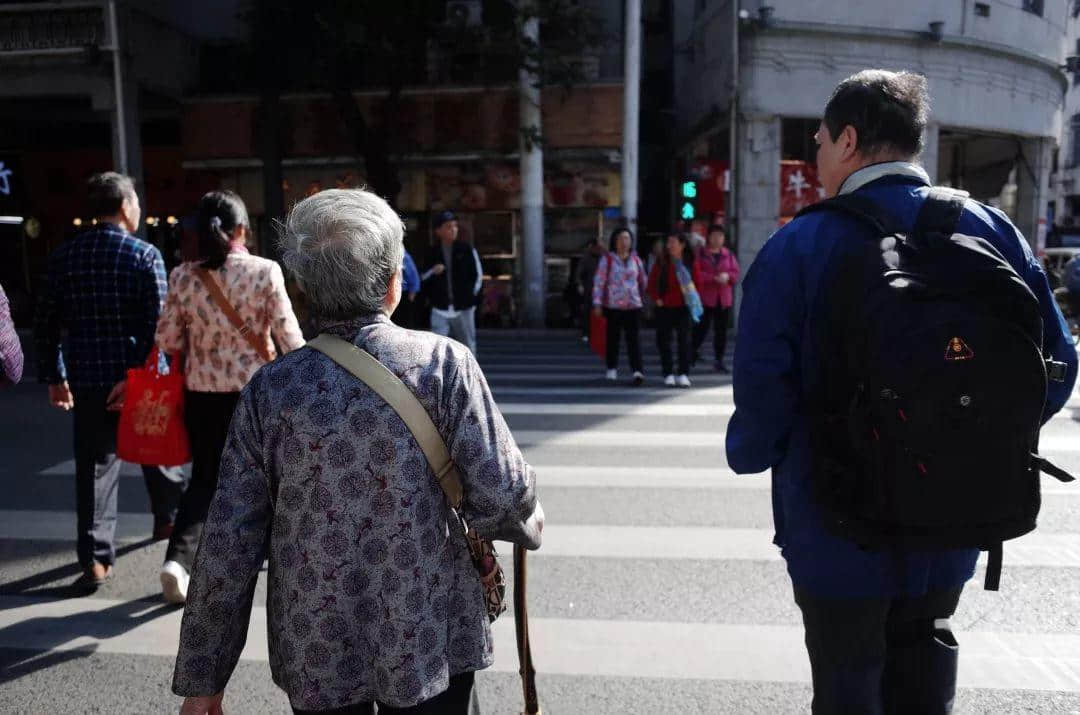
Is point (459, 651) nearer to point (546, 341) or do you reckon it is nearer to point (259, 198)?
point (546, 341)

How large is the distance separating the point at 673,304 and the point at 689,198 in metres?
5.75

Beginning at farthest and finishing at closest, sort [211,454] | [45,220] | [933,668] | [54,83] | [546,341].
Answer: [45,220] < [54,83] < [546,341] < [211,454] < [933,668]

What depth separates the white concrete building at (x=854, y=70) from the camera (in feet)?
54.9

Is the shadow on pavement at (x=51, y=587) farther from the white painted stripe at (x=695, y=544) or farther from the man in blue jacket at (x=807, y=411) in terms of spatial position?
the man in blue jacket at (x=807, y=411)

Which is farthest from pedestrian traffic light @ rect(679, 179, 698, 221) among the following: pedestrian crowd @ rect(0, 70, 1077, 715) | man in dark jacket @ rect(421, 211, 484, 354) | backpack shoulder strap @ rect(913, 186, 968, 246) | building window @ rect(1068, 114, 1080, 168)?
building window @ rect(1068, 114, 1080, 168)

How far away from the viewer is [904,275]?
1.77 meters

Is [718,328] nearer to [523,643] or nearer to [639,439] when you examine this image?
[639,439]

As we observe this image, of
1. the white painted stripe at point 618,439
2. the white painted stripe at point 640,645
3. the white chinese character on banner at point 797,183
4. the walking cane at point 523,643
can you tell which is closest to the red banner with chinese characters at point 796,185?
the white chinese character on banner at point 797,183

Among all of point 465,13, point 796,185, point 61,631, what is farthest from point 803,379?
point 465,13

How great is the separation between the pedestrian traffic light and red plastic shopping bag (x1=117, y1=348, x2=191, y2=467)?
487 inches

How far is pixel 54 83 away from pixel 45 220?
5.69m

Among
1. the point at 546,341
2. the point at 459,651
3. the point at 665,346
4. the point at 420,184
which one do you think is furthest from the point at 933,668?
the point at 420,184

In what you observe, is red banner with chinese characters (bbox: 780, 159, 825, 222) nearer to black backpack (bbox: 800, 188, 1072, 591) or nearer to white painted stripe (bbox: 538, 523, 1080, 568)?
white painted stripe (bbox: 538, 523, 1080, 568)

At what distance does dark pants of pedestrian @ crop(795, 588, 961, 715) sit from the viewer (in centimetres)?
197
